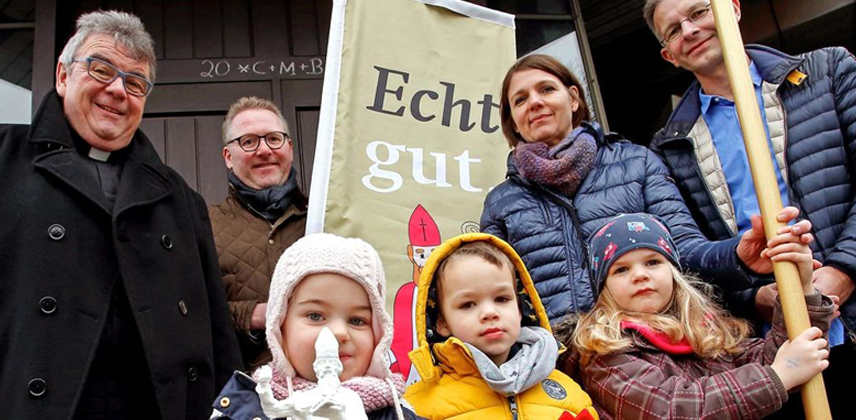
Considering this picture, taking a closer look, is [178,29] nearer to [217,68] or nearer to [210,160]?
[217,68]

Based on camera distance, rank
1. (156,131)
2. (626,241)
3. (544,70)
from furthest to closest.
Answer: (156,131) < (544,70) < (626,241)

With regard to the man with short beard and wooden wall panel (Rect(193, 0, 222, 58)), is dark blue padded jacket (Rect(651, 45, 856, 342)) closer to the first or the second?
the man with short beard

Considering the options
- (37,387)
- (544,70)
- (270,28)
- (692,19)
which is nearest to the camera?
(37,387)

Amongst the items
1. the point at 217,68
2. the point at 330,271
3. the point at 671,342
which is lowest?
the point at 671,342

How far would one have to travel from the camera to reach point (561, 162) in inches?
91.2

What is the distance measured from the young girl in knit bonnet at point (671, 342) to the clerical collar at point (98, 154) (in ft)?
4.63

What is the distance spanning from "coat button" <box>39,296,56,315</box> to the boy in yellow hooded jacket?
89cm

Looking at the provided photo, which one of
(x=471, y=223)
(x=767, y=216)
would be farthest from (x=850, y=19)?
(x=767, y=216)

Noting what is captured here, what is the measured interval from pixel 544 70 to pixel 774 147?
29.6 inches

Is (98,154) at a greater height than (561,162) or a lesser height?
greater

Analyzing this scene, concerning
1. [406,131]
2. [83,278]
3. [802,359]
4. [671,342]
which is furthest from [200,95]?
[802,359]

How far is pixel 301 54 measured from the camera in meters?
4.62

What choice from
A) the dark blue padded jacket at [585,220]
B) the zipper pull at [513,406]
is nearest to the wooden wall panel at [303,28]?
the dark blue padded jacket at [585,220]

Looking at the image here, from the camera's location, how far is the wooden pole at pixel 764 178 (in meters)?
1.82
